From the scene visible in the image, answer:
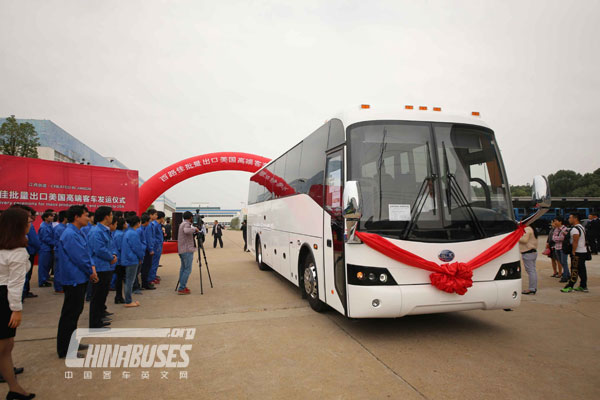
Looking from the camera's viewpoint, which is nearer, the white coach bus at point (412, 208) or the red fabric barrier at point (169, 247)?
the white coach bus at point (412, 208)

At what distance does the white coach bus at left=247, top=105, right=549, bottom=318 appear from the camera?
4.53m

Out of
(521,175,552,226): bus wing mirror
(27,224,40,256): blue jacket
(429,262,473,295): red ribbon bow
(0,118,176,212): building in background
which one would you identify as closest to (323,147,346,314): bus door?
(429,262,473,295): red ribbon bow

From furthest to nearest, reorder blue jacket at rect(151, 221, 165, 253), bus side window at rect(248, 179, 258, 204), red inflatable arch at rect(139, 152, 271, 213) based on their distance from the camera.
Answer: red inflatable arch at rect(139, 152, 271, 213)
bus side window at rect(248, 179, 258, 204)
blue jacket at rect(151, 221, 165, 253)

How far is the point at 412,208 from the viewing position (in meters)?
4.65

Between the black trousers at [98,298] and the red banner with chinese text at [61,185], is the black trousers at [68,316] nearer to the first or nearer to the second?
the black trousers at [98,298]

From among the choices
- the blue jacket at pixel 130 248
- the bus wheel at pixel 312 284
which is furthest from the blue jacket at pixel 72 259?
the bus wheel at pixel 312 284

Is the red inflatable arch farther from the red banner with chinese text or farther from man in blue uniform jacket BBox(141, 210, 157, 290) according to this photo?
man in blue uniform jacket BBox(141, 210, 157, 290)

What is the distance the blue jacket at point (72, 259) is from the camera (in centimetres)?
421

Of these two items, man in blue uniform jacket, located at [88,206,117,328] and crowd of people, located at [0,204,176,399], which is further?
man in blue uniform jacket, located at [88,206,117,328]

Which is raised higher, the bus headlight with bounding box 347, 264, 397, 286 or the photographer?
the photographer

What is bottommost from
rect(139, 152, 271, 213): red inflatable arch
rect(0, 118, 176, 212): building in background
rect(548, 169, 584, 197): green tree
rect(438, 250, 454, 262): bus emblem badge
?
rect(438, 250, 454, 262): bus emblem badge

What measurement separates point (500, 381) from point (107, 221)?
561 centimetres

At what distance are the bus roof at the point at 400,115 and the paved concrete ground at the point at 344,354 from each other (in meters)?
3.10

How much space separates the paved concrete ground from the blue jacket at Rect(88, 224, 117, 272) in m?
1.06
